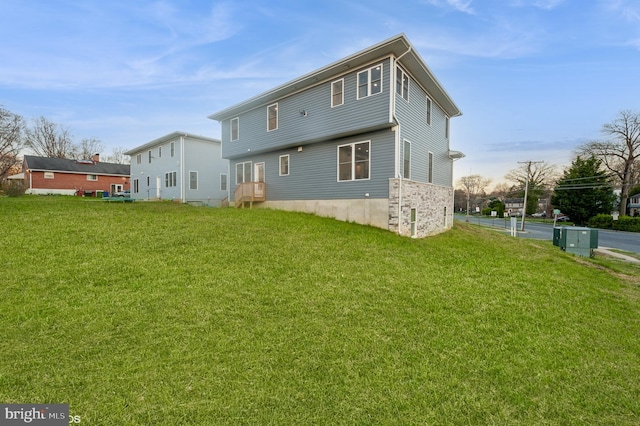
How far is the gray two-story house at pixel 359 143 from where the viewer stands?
34.9 feet

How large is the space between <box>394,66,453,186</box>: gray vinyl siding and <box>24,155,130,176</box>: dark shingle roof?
36.2 meters

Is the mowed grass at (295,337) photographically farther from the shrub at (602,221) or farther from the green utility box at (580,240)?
the shrub at (602,221)

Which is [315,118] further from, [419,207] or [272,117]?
[419,207]

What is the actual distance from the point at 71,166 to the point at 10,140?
5988mm

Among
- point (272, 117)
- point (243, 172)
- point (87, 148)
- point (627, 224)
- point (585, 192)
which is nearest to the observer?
point (272, 117)

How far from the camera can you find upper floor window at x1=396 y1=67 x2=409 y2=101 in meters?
10.8

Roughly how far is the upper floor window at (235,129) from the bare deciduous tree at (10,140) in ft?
83.6

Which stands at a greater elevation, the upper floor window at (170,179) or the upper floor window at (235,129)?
the upper floor window at (235,129)

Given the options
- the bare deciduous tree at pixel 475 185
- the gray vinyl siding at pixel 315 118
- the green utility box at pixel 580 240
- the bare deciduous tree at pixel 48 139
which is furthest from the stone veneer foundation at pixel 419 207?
the bare deciduous tree at pixel 475 185

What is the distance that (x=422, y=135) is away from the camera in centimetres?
1302

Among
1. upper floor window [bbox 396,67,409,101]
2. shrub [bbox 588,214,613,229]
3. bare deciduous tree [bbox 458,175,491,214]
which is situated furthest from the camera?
bare deciduous tree [bbox 458,175,491,214]

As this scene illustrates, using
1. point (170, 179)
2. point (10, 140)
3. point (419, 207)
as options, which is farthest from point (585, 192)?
point (10, 140)

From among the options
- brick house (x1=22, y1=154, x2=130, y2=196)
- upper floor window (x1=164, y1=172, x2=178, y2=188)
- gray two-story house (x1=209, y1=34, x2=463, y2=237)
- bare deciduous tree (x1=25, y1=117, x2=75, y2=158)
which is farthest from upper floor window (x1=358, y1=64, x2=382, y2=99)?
bare deciduous tree (x1=25, y1=117, x2=75, y2=158)

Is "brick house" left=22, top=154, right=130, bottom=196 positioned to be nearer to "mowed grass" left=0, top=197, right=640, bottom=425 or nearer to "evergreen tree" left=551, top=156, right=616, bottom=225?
"mowed grass" left=0, top=197, right=640, bottom=425
